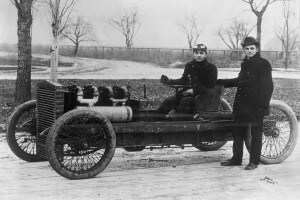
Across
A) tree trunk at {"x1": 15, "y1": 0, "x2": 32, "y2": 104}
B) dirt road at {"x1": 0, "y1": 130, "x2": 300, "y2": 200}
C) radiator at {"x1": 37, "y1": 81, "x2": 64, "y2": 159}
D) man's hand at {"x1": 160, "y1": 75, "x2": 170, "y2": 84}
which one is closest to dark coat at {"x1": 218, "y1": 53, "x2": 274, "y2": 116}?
dirt road at {"x1": 0, "y1": 130, "x2": 300, "y2": 200}

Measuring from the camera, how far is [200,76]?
246 inches

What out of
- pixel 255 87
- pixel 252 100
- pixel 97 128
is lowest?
pixel 97 128

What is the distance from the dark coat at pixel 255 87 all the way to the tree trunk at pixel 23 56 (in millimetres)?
5016

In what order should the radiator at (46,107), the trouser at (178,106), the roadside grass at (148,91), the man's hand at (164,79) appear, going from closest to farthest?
the radiator at (46,107)
the trouser at (178,106)
the man's hand at (164,79)
the roadside grass at (148,91)

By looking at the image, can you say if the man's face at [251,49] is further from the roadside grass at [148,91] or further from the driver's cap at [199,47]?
the roadside grass at [148,91]

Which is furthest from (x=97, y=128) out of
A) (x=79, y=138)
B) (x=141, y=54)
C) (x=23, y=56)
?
(x=141, y=54)

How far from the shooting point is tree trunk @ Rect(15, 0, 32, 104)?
30.3ft

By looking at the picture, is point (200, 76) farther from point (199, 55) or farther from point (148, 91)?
point (148, 91)

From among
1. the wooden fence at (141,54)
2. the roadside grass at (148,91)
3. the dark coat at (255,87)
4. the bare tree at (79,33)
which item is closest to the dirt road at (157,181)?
the dark coat at (255,87)

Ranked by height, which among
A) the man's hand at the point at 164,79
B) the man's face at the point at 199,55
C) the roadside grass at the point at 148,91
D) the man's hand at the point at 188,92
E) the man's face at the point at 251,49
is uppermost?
the man's face at the point at 251,49

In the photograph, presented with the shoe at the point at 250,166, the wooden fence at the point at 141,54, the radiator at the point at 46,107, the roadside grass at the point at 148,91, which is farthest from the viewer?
the wooden fence at the point at 141,54

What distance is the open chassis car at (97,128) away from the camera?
16.5ft

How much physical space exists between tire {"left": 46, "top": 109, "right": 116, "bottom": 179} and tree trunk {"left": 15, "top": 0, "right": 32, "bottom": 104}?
4.51m

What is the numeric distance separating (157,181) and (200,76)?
1.82 meters
